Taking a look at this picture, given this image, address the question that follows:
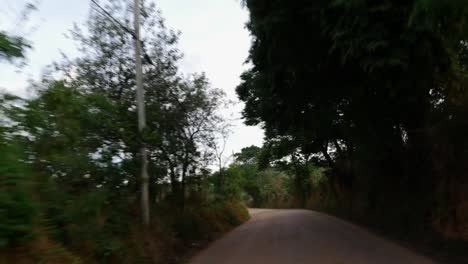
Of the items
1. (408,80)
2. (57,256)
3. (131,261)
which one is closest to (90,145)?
(131,261)

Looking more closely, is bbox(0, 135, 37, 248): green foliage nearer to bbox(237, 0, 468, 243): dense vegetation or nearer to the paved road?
the paved road

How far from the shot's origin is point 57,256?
7699 mm

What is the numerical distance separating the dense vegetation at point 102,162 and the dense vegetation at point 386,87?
10.8ft

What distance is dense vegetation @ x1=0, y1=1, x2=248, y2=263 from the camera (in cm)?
742

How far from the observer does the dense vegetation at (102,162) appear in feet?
24.3

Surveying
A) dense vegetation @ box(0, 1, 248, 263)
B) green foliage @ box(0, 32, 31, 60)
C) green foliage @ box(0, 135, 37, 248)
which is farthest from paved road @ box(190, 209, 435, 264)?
green foliage @ box(0, 32, 31, 60)

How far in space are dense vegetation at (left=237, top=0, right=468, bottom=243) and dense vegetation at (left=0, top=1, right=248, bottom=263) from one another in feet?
10.8

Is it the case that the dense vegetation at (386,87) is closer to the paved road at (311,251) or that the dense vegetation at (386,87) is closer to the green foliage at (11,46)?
the paved road at (311,251)

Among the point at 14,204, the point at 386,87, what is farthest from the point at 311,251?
the point at 14,204

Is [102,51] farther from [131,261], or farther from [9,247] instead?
[9,247]

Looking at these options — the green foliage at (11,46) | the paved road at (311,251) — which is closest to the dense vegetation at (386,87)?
the paved road at (311,251)

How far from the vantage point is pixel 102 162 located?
11.3 m

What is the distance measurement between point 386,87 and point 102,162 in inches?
277

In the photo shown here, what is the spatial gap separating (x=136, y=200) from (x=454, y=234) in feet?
27.8
